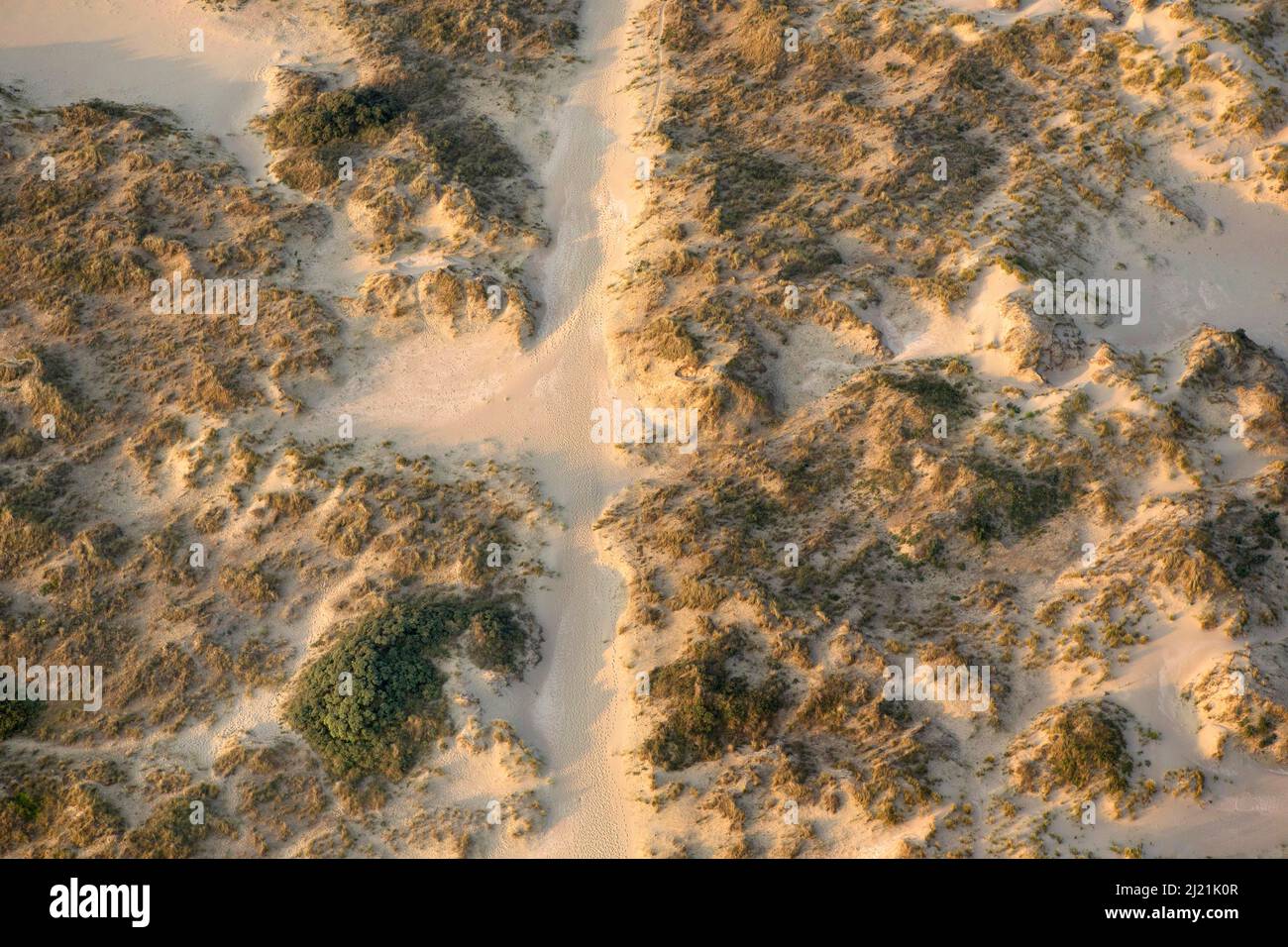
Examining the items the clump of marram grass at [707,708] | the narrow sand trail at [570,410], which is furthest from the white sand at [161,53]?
the clump of marram grass at [707,708]

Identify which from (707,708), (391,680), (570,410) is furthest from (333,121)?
(707,708)

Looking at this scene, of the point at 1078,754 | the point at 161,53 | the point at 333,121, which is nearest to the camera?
the point at 1078,754

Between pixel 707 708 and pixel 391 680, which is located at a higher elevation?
pixel 391 680

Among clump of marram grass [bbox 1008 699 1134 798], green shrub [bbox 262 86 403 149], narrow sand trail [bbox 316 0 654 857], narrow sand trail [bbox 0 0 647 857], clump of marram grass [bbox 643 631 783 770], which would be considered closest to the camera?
clump of marram grass [bbox 1008 699 1134 798]

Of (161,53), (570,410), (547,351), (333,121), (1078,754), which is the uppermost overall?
(161,53)

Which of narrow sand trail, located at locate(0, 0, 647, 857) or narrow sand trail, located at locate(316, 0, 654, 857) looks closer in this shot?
narrow sand trail, located at locate(316, 0, 654, 857)

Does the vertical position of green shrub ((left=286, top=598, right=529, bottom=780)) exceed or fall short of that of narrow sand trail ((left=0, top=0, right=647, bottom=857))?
it falls short

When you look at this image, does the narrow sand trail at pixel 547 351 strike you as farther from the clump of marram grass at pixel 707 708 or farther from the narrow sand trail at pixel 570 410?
the clump of marram grass at pixel 707 708

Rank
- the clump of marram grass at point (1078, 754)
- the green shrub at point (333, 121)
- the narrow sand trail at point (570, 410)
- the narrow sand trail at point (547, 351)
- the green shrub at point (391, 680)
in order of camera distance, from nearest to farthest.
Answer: the clump of marram grass at point (1078, 754)
the green shrub at point (391, 680)
the narrow sand trail at point (570, 410)
the narrow sand trail at point (547, 351)
the green shrub at point (333, 121)

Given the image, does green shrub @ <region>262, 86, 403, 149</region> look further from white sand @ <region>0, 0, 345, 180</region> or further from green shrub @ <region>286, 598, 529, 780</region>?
green shrub @ <region>286, 598, 529, 780</region>

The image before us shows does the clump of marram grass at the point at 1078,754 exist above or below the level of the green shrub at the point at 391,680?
below

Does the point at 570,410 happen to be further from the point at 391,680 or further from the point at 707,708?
the point at 707,708

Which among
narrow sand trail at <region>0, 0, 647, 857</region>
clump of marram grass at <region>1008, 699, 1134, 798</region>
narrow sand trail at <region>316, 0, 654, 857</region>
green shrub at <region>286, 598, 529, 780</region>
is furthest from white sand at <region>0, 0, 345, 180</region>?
clump of marram grass at <region>1008, 699, 1134, 798</region>
